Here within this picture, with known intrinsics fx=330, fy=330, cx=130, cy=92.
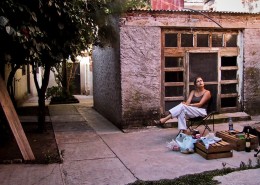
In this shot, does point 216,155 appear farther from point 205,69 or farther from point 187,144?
point 205,69

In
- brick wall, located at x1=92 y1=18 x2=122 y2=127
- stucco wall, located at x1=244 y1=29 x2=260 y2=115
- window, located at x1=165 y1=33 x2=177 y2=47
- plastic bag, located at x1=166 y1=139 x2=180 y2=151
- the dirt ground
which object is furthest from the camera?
stucco wall, located at x1=244 y1=29 x2=260 y2=115

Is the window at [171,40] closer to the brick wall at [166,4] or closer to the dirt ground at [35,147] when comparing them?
the brick wall at [166,4]

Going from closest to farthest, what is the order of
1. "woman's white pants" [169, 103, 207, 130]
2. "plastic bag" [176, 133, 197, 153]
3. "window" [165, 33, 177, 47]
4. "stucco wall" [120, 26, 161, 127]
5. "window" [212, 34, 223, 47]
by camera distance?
"plastic bag" [176, 133, 197, 153]
"woman's white pants" [169, 103, 207, 130]
"stucco wall" [120, 26, 161, 127]
"window" [165, 33, 177, 47]
"window" [212, 34, 223, 47]

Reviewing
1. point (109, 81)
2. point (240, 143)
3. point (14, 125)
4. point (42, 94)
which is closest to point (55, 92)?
point (109, 81)

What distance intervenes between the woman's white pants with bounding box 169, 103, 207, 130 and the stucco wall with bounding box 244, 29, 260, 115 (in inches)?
118

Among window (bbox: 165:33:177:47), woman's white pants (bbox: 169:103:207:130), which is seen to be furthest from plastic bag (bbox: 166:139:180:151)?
window (bbox: 165:33:177:47)

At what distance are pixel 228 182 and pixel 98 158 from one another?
97.1 inches

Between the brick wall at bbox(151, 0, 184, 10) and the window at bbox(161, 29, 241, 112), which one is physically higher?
the brick wall at bbox(151, 0, 184, 10)

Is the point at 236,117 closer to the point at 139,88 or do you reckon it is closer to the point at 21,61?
the point at 139,88

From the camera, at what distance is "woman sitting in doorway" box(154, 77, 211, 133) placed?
23.4 feet

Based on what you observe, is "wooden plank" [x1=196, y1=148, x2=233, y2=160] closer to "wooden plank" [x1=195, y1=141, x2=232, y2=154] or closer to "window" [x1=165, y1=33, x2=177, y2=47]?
"wooden plank" [x1=195, y1=141, x2=232, y2=154]

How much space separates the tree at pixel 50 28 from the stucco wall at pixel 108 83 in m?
0.83

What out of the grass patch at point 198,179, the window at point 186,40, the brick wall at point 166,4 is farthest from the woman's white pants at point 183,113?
the brick wall at point 166,4

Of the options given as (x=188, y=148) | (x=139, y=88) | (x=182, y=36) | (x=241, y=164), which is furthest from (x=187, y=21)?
(x=241, y=164)
